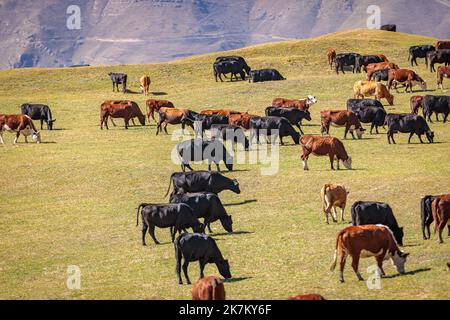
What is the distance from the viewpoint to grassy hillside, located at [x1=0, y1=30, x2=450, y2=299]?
24453 millimetres

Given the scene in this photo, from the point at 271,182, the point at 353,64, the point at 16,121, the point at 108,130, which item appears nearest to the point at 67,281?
the point at 271,182

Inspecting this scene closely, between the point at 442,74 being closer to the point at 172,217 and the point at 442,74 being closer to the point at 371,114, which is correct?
the point at 371,114

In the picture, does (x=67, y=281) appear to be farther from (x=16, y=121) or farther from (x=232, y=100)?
(x=232, y=100)

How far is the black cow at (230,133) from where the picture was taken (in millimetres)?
45444

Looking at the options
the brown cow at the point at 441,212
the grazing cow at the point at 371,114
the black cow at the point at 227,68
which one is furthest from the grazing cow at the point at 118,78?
the brown cow at the point at 441,212

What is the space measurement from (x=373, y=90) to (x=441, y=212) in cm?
2972

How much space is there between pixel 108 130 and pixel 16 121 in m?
5.81

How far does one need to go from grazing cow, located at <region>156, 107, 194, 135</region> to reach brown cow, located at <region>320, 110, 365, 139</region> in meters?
7.68

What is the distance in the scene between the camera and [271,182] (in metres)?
38.0

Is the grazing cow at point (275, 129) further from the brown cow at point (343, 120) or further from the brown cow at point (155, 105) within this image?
the brown cow at point (155, 105)

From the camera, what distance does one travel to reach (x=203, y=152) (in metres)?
40.2

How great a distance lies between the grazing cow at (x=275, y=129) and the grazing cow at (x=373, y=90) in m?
10.3

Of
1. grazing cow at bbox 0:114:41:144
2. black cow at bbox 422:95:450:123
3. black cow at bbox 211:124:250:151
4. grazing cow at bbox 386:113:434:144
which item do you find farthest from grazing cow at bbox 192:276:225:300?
black cow at bbox 422:95:450:123

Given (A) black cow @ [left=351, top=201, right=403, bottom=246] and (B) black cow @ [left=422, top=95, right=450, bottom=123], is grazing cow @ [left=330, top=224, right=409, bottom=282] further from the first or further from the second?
(B) black cow @ [left=422, top=95, right=450, bottom=123]
